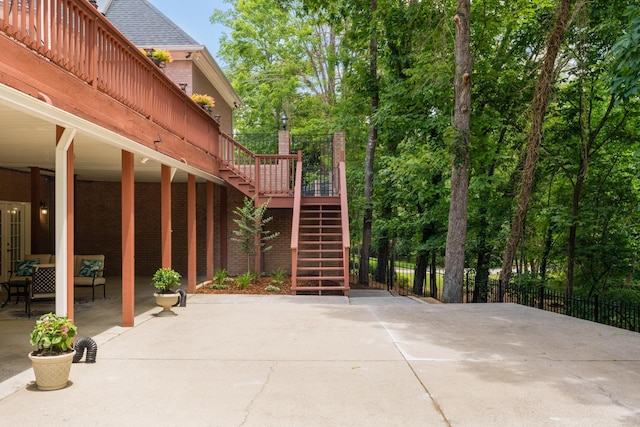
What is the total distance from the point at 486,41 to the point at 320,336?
478 inches

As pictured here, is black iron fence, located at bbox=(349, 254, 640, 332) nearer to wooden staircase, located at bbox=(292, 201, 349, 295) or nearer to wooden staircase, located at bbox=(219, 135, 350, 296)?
wooden staircase, located at bbox=(292, 201, 349, 295)

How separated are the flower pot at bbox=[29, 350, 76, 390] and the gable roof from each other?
11.9m

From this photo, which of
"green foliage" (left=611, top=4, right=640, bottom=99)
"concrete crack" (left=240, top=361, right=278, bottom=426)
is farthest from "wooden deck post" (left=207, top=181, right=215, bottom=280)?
"green foliage" (left=611, top=4, right=640, bottom=99)

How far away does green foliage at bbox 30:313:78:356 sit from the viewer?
4621 millimetres

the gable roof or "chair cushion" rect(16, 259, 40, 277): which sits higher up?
the gable roof

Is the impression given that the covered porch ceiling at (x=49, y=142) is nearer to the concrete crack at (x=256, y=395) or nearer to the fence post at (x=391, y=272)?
the concrete crack at (x=256, y=395)

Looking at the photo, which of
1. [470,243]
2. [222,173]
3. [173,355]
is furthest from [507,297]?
[173,355]

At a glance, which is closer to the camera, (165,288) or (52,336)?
(52,336)

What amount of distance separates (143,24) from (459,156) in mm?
10884

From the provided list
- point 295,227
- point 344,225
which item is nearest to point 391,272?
point 344,225

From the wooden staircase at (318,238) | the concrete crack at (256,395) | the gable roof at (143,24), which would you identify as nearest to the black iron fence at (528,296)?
the wooden staircase at (318,238)

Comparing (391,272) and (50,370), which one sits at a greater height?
(50,370)

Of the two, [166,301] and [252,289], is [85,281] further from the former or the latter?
[252,289]

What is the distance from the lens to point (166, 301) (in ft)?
28.7
